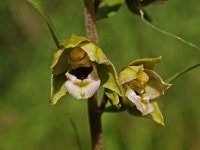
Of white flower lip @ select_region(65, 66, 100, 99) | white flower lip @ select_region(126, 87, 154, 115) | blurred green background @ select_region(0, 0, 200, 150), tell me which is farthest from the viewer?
blurred green background @ select_region(0, 0, 200, 150)

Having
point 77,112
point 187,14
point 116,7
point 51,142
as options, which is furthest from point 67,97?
point 116,7

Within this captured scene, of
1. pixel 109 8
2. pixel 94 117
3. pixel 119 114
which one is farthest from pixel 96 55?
pixel 119 114

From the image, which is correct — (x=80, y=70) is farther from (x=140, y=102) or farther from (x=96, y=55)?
(x=140, y=102)

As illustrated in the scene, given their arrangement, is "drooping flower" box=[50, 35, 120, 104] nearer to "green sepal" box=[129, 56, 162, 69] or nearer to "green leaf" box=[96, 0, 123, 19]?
"green sepal" box=[129, 56, 162, 69]

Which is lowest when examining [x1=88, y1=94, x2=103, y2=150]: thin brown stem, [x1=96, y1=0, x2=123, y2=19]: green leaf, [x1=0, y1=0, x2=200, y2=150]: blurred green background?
[x1=0, y1=0, x2=200, y2=150]: blurred green background

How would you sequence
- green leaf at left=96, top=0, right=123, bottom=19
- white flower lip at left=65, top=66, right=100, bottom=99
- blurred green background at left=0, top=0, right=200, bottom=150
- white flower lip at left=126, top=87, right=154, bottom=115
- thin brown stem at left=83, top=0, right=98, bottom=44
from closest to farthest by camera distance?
white flower lip at left=65, top=66, right=100, bottom=99
white flower lip at left=126, top=87, right=154, bottom=115
thin brown stem at left=83, top=0, right=98, bottom=44
green leaf at left=96, top=0, right=123, bottom=19
blurred green background at left=0, top=0, right=200, bottom=150

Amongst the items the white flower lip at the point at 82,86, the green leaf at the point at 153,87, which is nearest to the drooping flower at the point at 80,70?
the white flower lip at the point at 82,86

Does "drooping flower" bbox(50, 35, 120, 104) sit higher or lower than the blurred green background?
higher

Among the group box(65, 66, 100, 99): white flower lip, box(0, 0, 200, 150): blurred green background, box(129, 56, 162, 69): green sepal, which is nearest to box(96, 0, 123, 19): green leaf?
box(129, 56, 162, 69): green sepal

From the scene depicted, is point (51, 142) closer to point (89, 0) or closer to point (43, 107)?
point (43, 107)
